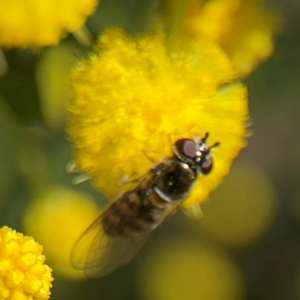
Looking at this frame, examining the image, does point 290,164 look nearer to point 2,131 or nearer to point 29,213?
point 29,213

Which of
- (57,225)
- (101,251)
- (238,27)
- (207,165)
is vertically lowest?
(57,225)

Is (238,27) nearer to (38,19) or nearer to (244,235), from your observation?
(38,19)

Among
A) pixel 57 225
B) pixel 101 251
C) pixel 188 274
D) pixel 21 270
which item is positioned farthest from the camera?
pixel 188 274

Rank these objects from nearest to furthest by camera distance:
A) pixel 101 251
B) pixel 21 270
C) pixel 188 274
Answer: pixel 21 270, pixel 101 251, pixel 188 274

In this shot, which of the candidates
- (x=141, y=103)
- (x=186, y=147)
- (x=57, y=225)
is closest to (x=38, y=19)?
(x=141, y=103)

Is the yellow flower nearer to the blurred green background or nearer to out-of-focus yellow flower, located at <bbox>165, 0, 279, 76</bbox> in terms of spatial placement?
out-of-focus yellow flower, located at <bbox>165, 0, 279, 76</bbox>

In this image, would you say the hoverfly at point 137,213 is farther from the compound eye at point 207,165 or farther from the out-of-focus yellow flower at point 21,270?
the out-of-focus yellow flower at point 21,270

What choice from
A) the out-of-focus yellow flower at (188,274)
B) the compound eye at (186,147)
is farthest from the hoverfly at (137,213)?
the out-of-focus yellow flower at (188,274)
